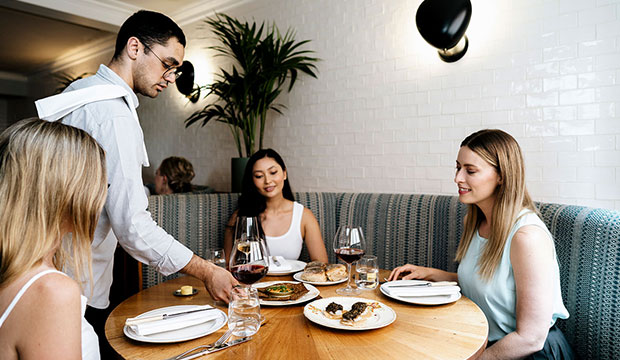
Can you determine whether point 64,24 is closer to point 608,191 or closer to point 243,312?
point 243,312

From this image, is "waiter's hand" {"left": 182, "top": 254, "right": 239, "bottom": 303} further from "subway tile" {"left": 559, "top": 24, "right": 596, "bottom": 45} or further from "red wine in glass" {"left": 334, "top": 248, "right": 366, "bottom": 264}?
"subway tile" {"left": 559, "top": 24, "right": 596, "bottom": 45}

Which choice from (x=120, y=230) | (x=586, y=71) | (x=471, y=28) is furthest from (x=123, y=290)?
(x=586, y=71)

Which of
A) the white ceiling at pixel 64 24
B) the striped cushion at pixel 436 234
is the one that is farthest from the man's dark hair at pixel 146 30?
the white ceiling at pixel 64 24

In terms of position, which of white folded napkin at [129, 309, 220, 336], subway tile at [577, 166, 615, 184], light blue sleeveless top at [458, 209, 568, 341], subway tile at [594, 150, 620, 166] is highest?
subway tile at [594, 150, 620, 166]

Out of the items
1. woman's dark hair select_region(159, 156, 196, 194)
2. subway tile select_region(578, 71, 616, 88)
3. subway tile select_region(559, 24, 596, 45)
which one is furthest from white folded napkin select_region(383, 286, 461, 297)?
woman's dark hair select_region(159, 156, 196, 194)

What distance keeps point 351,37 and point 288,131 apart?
1.09 m

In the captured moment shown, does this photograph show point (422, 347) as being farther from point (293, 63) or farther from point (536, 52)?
point (293, 63)

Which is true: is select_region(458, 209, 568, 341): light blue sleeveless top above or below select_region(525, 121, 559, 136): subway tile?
below

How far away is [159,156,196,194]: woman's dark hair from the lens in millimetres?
4223

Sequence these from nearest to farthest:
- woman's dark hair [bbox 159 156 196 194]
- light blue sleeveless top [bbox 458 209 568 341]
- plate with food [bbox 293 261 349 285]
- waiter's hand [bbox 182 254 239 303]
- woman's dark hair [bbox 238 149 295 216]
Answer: waiter's hand [bbox 182 254 239 303]
light blue sleeveless top [bbox 458 209 568 341]
plate with food [bbox 293 261 349 285]
woman's dark hair [bbox 238 149 295 216]
woman's dark hair [bbox 159 156 196 194]

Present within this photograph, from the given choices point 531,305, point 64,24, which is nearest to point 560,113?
point 531,305

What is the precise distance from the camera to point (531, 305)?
1.39 m

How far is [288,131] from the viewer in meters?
4.05

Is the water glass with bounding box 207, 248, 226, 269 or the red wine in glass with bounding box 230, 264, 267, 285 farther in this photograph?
the water glass with bounding box 207, 248, 226, 269
